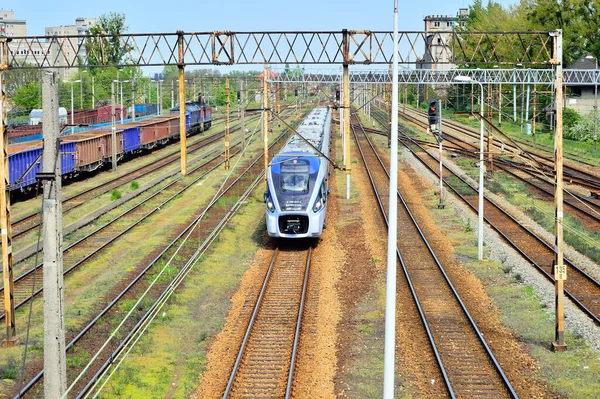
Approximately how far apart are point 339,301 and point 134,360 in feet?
21.6

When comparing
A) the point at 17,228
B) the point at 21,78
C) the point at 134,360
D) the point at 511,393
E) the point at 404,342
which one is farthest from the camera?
the point at 21,78

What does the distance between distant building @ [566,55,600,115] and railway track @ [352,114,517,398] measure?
48.0 m

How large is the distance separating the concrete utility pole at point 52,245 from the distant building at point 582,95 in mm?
67865

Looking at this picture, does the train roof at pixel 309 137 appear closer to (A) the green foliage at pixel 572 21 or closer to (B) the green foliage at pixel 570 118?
(B) the green foliage at pixel 570 118

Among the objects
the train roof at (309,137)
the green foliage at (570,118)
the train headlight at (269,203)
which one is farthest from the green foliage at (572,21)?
the train headlight at (269,203)

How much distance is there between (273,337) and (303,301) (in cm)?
262

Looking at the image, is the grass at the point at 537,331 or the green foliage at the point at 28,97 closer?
the grass at the point at 537,331

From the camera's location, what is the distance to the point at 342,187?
41062mm

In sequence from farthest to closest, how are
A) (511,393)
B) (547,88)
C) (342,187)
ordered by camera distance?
(547,88) → (342,187) → (511,393)

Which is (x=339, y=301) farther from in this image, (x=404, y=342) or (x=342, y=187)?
(x=342, y=187)

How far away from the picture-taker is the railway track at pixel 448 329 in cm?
1502

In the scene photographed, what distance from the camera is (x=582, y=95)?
2842 inches

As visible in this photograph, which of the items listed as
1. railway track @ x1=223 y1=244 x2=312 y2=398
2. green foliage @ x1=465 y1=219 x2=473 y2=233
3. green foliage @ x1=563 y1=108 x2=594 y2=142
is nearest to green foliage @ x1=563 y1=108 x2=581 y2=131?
green foliage @ x1=563 y1=108 x2=594 y2=142

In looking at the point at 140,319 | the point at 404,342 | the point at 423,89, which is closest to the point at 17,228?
the point at 140,319
